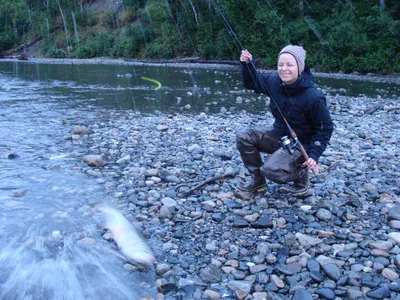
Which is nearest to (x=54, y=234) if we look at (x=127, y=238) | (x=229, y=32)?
(x=127, y=238)

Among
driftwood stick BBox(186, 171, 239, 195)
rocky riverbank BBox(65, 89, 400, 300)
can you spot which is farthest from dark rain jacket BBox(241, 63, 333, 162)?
driftwood stick BBox(186, 171, 239, 195)

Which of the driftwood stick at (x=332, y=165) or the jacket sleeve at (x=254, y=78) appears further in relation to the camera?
the driftwood stick at (x=332, y=165)

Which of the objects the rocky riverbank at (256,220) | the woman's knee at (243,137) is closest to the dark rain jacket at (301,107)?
the woman's knee at (243,137)

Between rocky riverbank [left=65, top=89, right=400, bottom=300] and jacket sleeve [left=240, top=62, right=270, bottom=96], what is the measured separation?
1.24 meters

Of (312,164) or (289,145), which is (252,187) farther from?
(312,164)

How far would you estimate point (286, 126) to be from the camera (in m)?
4.37

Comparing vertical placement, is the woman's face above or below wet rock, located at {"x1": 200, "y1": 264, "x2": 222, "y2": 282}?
above

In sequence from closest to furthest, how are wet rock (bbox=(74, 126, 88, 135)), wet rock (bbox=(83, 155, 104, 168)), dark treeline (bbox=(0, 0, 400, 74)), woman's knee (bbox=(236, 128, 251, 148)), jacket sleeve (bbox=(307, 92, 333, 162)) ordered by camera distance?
jacket sleeve (bbox=(307, 92, 333, 162)), woman's knee (bbox=(236, 128, 251, 148)), wet rock (bbox=(83, 155, 104, 168)), wet rock (bbox=(74, 126, 88, 135)), dark treeline (bbox=(0, 0, 400, 74))

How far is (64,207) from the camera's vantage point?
4.52 metres

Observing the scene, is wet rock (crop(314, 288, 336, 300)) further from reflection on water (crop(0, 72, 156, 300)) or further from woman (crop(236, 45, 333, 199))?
woman (crop(236, 45, 333, 199))

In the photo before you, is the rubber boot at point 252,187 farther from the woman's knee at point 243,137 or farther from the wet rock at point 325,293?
the wet rock at point 325,293

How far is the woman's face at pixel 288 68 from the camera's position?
3.99 metres

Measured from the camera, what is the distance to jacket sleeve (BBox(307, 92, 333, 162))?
4027mm

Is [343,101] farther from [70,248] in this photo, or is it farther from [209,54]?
[209,54]
